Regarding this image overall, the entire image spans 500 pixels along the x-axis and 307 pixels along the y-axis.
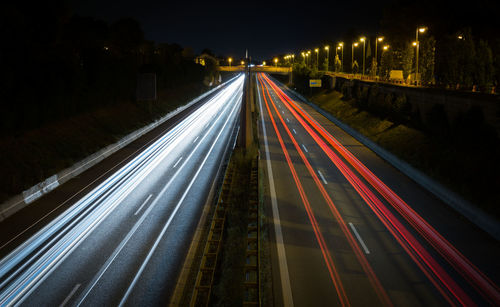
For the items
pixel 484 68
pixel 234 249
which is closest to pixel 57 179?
pixel 234 249

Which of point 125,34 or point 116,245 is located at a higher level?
point 125,34

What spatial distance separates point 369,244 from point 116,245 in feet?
30.1

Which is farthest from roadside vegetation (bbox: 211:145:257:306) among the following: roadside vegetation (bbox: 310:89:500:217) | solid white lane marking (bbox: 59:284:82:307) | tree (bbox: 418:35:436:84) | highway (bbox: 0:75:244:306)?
tree (bbox: 418:35:436:84)

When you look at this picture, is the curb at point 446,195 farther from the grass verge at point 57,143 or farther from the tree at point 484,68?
the grass verge at point 57,143

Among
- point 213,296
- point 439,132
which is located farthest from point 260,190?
point 439,132

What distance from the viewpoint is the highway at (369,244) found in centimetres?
1133

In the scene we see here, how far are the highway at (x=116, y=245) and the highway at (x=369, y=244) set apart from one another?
146 inches

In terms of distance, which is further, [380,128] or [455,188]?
[380,128]

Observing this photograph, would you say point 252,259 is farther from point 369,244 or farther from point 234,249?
point 369,244

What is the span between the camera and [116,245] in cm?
1455

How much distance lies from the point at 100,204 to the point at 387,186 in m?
14.8

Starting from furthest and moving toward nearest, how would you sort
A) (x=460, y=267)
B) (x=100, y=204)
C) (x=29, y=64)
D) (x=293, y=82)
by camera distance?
1. (x=293, y=82)
2. (x=29, y=64)
3. (x=100, y=204)
4. (x=460, y=267)

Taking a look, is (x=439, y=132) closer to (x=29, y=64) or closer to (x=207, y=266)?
(x=207, y=266)

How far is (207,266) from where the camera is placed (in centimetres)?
1298
